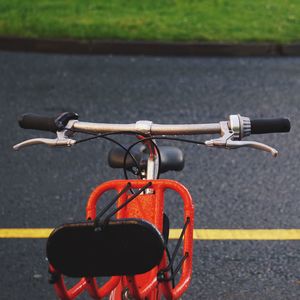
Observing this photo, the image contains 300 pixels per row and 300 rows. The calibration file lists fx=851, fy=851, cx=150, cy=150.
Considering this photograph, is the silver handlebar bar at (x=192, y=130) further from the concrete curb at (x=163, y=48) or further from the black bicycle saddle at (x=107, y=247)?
the concrete curb at (x=163, y=48)

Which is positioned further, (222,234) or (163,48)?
(163,48)

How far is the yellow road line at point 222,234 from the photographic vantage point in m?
5.29

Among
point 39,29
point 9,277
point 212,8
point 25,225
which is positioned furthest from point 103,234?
point 212,8

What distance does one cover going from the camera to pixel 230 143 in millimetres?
2959

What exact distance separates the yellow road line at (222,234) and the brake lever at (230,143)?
2.32 metres

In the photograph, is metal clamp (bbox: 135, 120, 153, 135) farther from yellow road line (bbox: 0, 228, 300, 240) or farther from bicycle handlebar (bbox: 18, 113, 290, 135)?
yellow road line (bbox: 0, 228, 300, 240)

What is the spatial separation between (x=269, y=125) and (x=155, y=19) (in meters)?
7.74

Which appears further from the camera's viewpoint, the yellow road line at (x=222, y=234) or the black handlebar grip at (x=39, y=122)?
the yellow road line at (x=222, y=234)

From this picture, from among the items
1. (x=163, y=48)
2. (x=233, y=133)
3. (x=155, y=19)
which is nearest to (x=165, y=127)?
(x=233, y=133)

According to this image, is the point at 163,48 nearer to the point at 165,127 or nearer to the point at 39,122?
the point at 39,122

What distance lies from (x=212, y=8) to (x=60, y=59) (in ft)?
8.53

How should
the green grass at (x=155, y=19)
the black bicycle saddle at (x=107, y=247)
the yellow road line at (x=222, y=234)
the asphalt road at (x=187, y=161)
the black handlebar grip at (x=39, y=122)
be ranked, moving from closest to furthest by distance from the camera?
1. the black bicycle saddle at (x=107, y=247)
2. the black handlebar grip at (x=39, y=122)
3. the asphalt road at (x=187, y=161)
4. the yellow road line at (x=222, y=234)
5. the green grass at (x=155, y=19)

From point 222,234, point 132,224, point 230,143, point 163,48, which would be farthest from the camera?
point 163,48

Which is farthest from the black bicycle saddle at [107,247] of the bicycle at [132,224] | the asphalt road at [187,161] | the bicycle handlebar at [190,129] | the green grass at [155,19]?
the green grass at [155,19]
